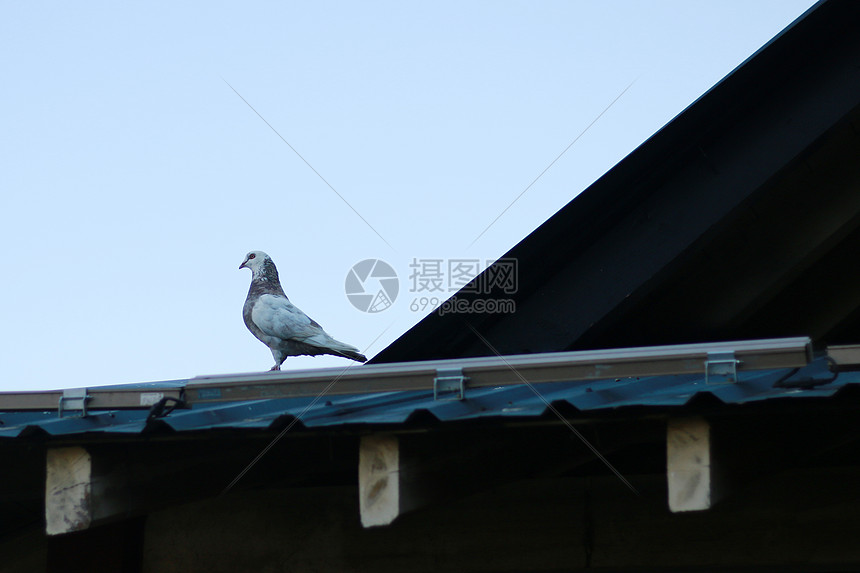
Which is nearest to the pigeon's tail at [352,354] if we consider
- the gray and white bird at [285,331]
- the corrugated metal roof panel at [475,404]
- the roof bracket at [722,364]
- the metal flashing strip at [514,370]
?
the gray and white bird at [285,331]

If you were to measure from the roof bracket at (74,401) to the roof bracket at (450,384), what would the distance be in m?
1.12

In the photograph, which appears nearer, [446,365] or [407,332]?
[446,365]

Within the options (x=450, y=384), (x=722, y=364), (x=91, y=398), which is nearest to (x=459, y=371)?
(x=450, y=384)

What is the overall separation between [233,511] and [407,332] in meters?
1.02

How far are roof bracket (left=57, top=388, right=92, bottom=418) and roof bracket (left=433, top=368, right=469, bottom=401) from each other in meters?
1.12

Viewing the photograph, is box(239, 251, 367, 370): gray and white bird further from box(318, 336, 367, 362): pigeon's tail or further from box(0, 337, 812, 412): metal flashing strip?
box(0, 337, 812, 412): metal flashing strip

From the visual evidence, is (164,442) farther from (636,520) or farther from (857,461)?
(857,461)

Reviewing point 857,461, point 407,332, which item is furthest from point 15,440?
point 857,461

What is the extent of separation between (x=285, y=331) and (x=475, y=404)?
2.36 meters

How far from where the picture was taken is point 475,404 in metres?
2.90

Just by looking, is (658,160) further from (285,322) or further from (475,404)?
(285,322)

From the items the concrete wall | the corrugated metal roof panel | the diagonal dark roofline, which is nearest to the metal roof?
the corrugated metal roof panel

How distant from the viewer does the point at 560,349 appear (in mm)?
4188

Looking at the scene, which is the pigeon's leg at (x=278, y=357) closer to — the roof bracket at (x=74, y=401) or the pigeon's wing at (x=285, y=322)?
the pigeon's wing at (x=285, y=322)
